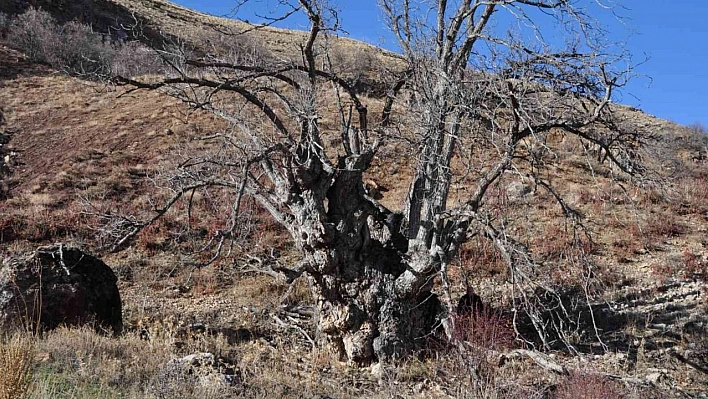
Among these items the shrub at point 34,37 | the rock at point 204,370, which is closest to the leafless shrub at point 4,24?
the shrub at point 34,37

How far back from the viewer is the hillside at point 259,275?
23.2 ft

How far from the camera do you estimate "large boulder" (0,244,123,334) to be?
8.41 m

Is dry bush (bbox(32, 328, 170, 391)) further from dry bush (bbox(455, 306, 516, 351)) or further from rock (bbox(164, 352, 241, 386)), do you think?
dry bush (bbox(455, 306, 516, 351))

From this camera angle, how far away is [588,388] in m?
6.12

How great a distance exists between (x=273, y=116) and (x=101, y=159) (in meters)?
13.4

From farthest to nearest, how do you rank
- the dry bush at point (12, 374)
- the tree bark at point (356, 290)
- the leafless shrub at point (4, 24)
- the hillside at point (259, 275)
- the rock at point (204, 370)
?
the leafless shrub at point (4, 24), the tree bark at point (356, 290), the hillside at point (259, 275), the rock at point (204, 370), the dry bush at point (12, 374)

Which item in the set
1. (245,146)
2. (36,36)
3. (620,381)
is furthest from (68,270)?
(36,36)

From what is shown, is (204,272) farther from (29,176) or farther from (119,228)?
(29,176)

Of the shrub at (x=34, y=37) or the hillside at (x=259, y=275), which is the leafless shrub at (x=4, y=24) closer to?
the shrub at (x=34, y=37)

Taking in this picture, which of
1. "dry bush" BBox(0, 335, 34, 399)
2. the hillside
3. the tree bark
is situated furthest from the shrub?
"dry bush" BBox(0, 335, 34, 399)

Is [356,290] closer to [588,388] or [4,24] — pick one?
[588,388]

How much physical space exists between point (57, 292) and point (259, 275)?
471cm

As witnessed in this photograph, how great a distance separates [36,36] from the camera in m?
34.0

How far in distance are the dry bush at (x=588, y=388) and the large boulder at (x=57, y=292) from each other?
5.73 metres
